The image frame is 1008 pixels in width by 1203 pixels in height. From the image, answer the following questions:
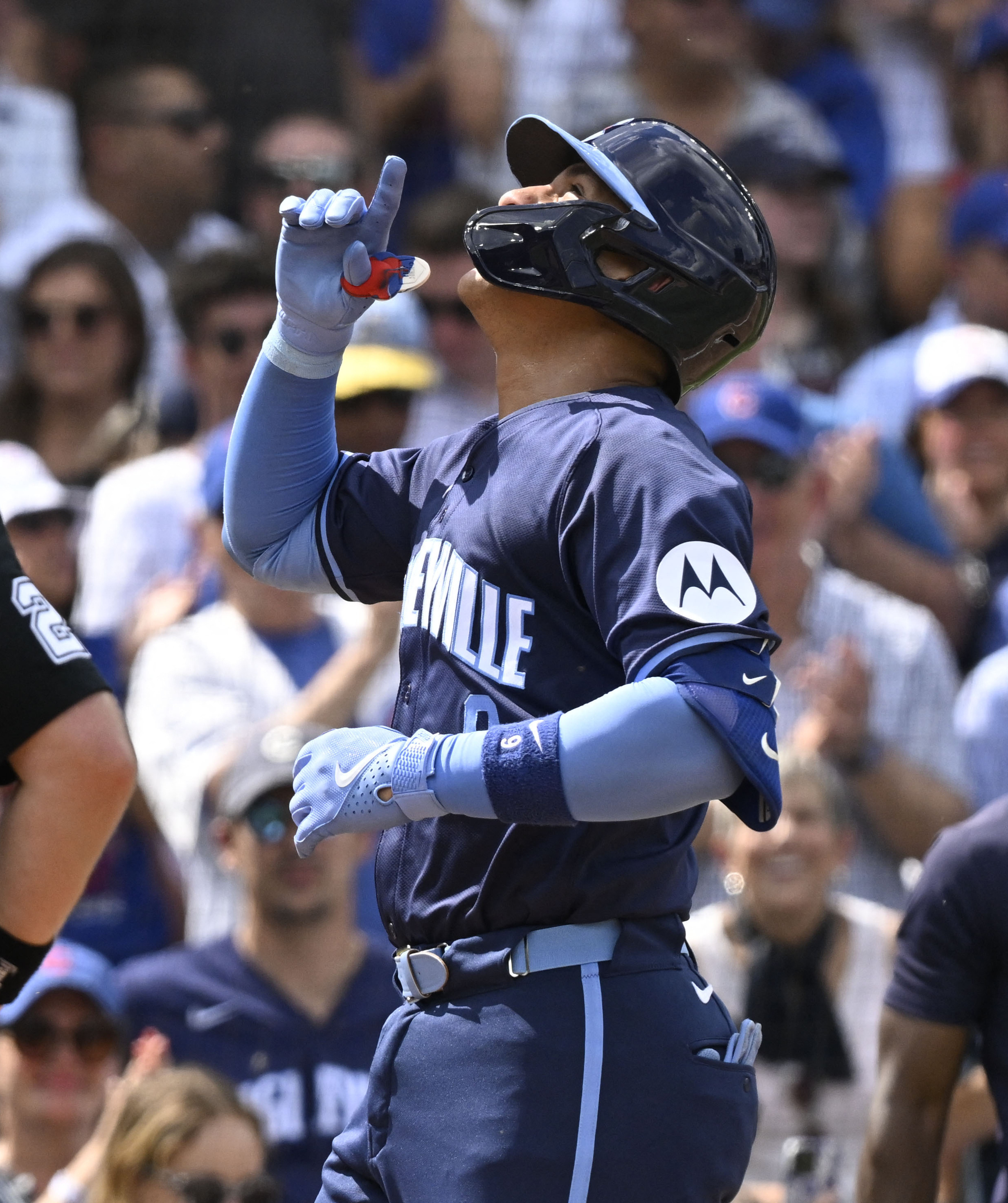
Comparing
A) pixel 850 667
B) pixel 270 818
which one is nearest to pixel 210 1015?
pixel 270 818

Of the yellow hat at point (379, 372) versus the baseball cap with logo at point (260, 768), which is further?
the yellow hat at point (379, 372)

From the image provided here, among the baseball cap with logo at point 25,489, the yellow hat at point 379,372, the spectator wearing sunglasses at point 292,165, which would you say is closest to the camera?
the baseball cap with logo at point 25,489

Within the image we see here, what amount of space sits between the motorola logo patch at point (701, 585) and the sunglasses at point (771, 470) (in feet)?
10.2

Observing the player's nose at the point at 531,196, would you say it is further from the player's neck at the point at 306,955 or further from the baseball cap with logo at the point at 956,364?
the baseball cap with logo at the point at 956,364

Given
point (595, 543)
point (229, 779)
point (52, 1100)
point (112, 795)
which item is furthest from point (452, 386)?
point (595, 543)

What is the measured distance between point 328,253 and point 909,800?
112 inches

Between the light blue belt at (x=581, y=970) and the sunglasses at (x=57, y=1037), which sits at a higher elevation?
the light blue belt at (x=581, y=970)

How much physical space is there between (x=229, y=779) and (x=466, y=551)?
2.57 metres

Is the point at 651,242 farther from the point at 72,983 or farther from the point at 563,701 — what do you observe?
the point at 72,983

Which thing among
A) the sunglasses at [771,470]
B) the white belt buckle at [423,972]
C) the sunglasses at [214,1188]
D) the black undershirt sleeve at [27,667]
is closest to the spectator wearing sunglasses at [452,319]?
the sunglasses at [771,470]

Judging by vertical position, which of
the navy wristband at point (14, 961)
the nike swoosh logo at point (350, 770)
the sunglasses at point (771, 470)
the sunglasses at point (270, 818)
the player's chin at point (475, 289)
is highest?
the player's chin at point (475, 289)

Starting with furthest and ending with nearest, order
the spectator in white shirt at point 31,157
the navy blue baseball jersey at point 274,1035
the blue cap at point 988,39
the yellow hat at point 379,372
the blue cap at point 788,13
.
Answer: the blue cap at point 788,13
the blue cap at point 988,39
the spectator in white shirt at point 31,157
the yellow hat at point 379,372
the navy blue baseball jersey at point 274,1035

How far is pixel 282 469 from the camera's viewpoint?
249cm

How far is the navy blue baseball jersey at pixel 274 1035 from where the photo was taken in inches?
169
